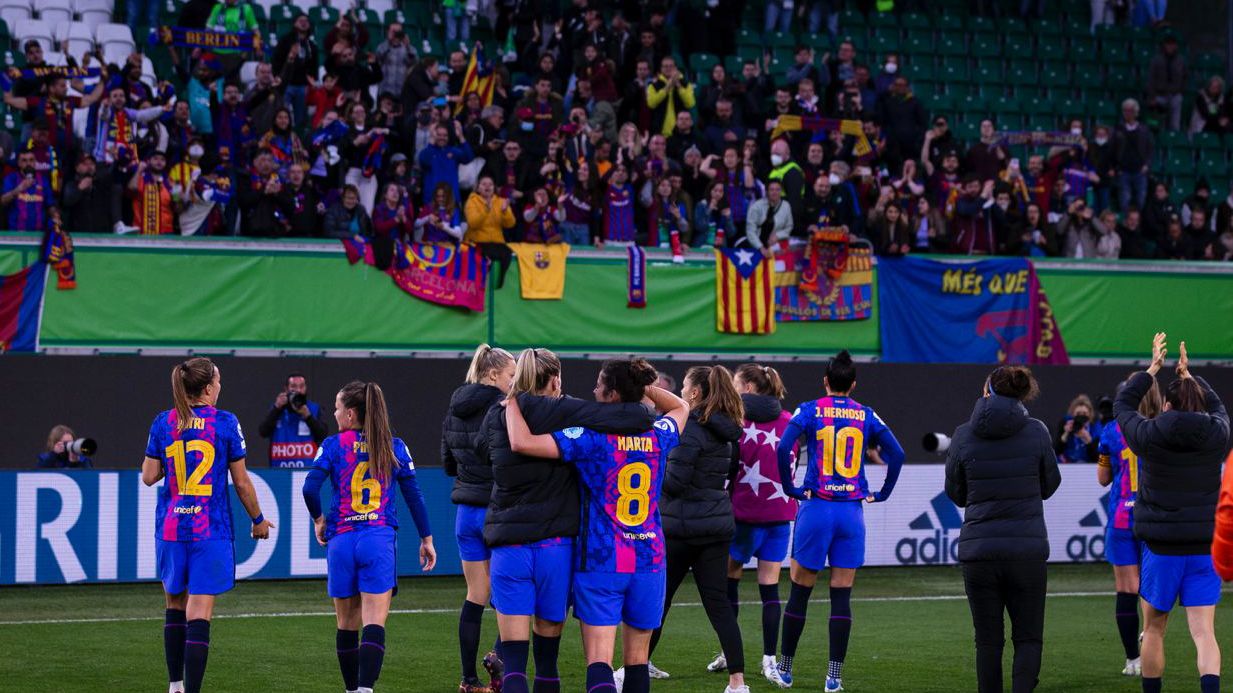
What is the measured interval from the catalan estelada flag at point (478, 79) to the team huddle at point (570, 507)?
1122 centimetres

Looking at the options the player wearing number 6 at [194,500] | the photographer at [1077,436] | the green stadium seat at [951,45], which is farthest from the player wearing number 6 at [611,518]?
the green stadium seat at [951,45]

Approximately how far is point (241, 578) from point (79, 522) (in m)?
1.65

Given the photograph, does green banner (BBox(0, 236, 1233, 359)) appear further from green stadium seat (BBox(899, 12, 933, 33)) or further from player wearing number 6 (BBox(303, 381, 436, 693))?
player wearing number 6 (BBox(303, 381, 436, 693))

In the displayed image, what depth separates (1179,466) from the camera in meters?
8.86

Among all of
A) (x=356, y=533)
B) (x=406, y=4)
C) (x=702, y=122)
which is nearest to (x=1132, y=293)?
(x=702, y=122)

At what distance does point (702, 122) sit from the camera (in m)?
22.5

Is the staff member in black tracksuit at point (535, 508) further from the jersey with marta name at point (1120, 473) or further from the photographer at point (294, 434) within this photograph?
the photographer at point (294, 434)

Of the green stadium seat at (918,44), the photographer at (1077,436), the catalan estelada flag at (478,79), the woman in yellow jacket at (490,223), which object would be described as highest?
the green stadium seat at (918,44)

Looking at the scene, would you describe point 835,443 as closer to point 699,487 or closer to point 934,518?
point 699,487

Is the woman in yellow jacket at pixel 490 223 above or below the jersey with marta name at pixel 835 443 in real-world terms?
above

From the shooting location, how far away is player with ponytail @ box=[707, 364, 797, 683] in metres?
10.9

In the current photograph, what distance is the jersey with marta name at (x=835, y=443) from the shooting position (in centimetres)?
1038

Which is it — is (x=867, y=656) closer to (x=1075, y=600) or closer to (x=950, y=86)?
(x=1075, y=600)

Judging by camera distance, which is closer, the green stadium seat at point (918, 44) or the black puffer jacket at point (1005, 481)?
the black puffer jacket at point (1005, 481)
